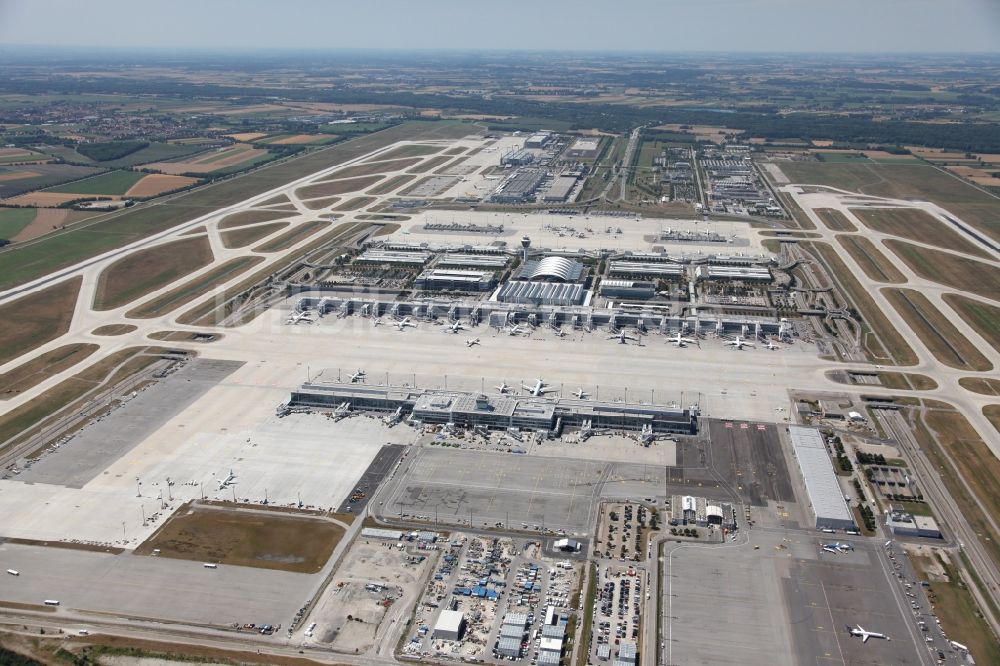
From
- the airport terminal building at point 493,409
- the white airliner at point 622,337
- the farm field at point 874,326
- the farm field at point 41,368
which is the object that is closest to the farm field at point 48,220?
the farm field at point 41,368

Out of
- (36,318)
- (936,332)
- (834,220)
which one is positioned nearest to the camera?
(936,332)

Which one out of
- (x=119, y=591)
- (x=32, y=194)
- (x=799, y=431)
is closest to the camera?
(x=119, y=591)

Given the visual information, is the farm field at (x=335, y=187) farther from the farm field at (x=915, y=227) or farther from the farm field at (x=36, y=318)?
the farm field at (x=915, y=227)

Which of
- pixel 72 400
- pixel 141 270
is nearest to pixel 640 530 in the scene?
pixel 72 400

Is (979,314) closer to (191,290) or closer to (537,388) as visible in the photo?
(537,388)

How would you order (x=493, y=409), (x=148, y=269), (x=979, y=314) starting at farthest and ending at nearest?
1. (x=148, y=269)
2. (x=979, y=314)
3. (x=493, y=409)

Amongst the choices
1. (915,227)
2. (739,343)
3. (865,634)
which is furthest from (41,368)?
(915,227)

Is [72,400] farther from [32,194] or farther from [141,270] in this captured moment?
[32,194]
